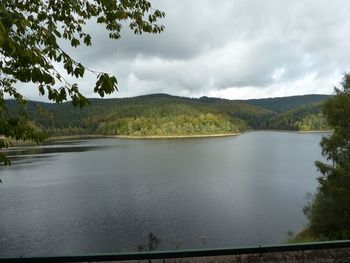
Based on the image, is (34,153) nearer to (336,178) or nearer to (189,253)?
(336,178)

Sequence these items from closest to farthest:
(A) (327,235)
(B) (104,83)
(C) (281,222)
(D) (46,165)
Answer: (B) (104,83) → (A) (327,235) → (C) (281,222) → (D) (46,165)

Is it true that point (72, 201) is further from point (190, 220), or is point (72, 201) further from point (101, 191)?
point (190, 220)

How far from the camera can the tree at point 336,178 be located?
24.5 metres

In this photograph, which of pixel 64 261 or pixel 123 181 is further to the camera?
pixel 123 181

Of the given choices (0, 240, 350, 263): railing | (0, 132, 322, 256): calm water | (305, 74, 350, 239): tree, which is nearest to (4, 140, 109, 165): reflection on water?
(0, 132, 322, 256): calm water

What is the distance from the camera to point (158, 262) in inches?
200

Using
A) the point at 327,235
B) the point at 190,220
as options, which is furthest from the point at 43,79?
the point at 190,220

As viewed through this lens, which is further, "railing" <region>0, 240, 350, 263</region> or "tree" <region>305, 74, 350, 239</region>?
"tree" <region>305, 74, 350, 239</region>

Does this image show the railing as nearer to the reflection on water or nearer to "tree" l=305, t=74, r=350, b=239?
"tree" l=305, t=74, r=350, b=239

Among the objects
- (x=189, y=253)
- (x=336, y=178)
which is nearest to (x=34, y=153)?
(x=336, y=178)

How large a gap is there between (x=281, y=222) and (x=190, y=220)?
8132 millimetres

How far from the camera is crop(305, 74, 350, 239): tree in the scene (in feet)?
80.3

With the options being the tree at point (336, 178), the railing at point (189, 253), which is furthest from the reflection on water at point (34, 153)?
the railing at point (189, 253)

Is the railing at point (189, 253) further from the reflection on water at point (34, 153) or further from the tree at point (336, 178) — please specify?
the reflection on water at point (34, 153)
